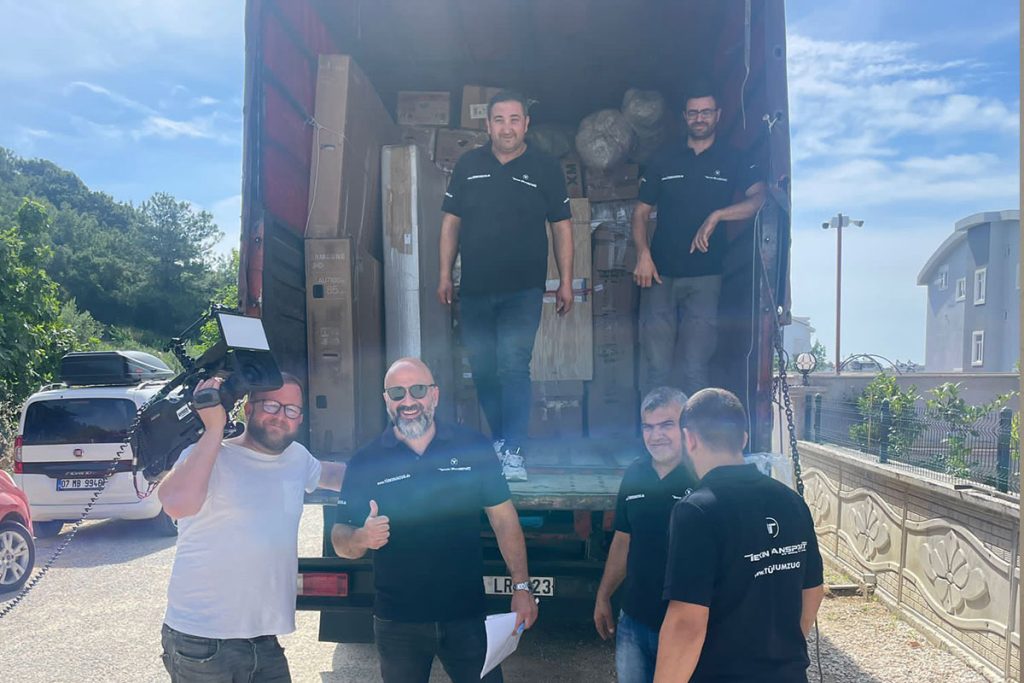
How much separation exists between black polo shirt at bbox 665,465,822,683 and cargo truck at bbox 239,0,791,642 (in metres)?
1.01

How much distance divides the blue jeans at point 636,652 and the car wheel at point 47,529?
778cm

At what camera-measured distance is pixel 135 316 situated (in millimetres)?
38781

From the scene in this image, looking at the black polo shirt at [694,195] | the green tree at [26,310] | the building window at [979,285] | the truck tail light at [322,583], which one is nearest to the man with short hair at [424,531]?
the truck tail light at [322,583]

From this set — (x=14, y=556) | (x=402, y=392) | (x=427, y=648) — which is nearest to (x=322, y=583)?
(x=427, y=648)

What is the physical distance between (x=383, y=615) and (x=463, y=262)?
1.85 meters

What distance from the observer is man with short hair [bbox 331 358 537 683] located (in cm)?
246

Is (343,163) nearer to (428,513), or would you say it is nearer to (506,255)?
(506,255)

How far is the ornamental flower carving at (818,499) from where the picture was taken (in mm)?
6566

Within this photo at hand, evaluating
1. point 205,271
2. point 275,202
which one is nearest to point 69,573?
point 275,202

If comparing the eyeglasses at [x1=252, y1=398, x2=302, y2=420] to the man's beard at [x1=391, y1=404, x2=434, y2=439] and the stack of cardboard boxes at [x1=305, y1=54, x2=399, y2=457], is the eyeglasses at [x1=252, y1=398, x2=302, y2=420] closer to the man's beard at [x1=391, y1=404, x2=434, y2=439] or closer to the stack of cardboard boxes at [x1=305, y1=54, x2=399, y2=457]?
the man's beard at [x1=391, y1=404, x2=434, y2=439]

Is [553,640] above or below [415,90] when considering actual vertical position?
below

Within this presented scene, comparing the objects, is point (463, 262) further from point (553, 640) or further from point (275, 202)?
point (553, 640)

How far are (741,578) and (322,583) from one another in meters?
1.94

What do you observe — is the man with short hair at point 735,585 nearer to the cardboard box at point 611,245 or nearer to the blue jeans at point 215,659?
the blue jeans at point 215,659
